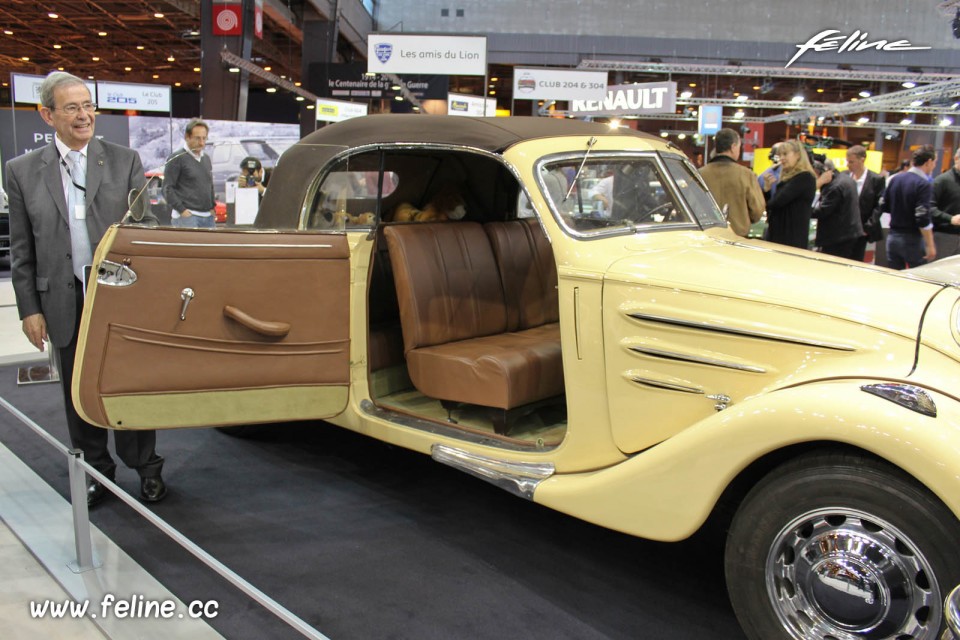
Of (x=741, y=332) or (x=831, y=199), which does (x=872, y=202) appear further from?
(x=741, y=332)

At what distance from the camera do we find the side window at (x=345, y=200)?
3.80 metres

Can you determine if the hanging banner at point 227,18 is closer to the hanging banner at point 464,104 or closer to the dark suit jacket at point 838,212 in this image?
the hanging banner at point 464,104

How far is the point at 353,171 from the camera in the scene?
3.84 metres

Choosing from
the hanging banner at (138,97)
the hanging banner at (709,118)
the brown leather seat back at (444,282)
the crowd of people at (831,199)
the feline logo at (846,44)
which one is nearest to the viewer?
the brown leather seat back at (444,282)

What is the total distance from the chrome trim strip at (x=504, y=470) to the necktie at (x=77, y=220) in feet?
5.99

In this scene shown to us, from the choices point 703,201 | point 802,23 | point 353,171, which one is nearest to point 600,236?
point 703,201

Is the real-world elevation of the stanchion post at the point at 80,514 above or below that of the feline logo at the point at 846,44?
below

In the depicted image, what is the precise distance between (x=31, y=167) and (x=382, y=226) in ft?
Answer: 5.11

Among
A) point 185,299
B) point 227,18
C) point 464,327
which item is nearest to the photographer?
point 185,299

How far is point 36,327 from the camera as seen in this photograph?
10.9 feet

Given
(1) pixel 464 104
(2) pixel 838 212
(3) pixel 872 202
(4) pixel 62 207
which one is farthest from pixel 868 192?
(1) pixel 464 104

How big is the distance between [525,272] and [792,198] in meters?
2.94

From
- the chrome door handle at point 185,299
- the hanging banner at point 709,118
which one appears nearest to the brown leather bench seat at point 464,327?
the chrome door handle at point 185,299

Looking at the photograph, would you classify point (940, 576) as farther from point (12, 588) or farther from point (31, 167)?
point (31, 167)
